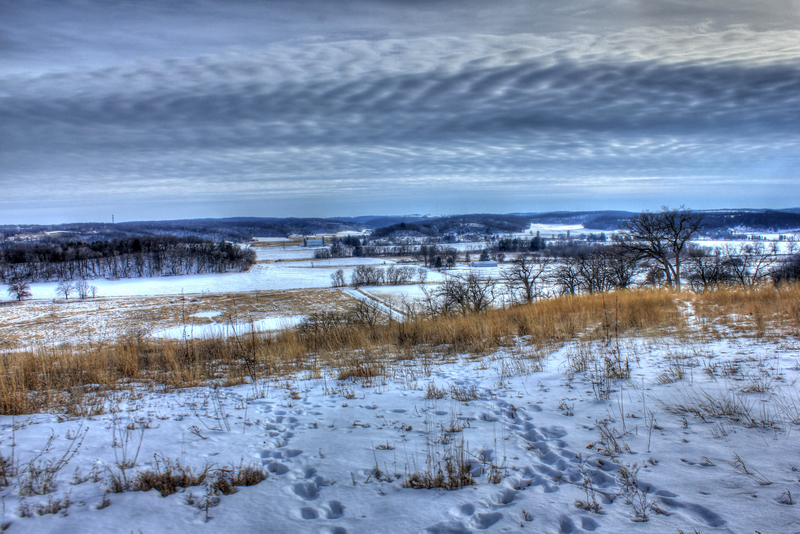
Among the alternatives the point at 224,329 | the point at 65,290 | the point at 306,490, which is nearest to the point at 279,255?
the point at 65,290

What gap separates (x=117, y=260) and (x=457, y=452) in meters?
130

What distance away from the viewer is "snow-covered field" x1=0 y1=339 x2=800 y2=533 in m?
2.48

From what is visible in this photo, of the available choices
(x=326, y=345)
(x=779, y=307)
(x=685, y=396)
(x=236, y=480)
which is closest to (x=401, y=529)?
(x=236, y=480)

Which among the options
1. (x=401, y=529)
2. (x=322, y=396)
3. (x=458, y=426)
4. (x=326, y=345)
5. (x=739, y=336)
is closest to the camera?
(x=401, y=529)

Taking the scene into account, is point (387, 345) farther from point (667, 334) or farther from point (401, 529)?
point (401, 529)

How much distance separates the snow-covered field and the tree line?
116 meters

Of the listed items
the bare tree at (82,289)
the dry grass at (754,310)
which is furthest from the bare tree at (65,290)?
the dry grass at (754,310)

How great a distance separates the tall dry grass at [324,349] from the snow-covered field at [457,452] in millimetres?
726

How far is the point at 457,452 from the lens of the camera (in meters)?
3.25

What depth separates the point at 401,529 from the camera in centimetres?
240

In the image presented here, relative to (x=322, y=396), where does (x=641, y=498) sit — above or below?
above

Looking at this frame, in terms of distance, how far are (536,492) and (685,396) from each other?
2546 millimetres

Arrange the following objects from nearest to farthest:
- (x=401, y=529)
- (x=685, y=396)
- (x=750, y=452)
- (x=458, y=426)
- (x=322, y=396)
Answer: (x=401, y=529)
(x=750, y=452)
(x=458, y=426)
(x=685, y=396)
(x=322, y=396)

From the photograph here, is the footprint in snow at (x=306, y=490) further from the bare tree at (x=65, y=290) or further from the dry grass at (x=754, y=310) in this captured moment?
the bare tree at (x=65, y=290)
